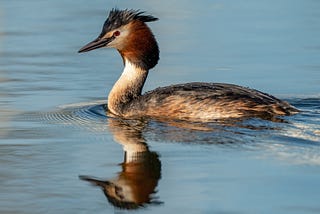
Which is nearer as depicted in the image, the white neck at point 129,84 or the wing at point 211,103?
the wing at point 211,103

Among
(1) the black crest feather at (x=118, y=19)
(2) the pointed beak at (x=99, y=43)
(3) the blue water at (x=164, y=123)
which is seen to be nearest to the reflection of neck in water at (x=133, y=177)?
(3) the blue water at (x=164, y=123)

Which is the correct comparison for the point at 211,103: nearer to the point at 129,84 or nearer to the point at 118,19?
the point at 129,84

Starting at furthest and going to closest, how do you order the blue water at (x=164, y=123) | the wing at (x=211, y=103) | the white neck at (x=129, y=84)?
the white neck at (x=129, y=84) → the wing at (x=211, y=103) → the blue water at (x=164, y=123)

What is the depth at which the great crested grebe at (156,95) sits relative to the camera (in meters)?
10.3

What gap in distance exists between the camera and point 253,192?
7.51 m

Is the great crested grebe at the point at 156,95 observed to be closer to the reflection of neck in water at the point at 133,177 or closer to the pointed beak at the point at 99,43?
the pointed beak at the point at 99,43

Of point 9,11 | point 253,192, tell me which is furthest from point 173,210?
point 9,11

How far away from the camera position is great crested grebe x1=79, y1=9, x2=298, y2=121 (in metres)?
10.3

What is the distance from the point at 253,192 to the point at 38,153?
2.18 meters

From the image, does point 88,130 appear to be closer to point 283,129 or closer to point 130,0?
point 283,129

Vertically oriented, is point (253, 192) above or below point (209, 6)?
below

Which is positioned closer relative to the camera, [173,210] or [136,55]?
[173,210]

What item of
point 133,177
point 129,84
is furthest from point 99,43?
point 133,177

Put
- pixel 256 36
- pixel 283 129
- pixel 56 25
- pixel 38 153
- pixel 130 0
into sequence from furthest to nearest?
pixel 130 0 → pixel 56 25 → pixel 256 36 → pixel 283 129 → pixel 38 153
